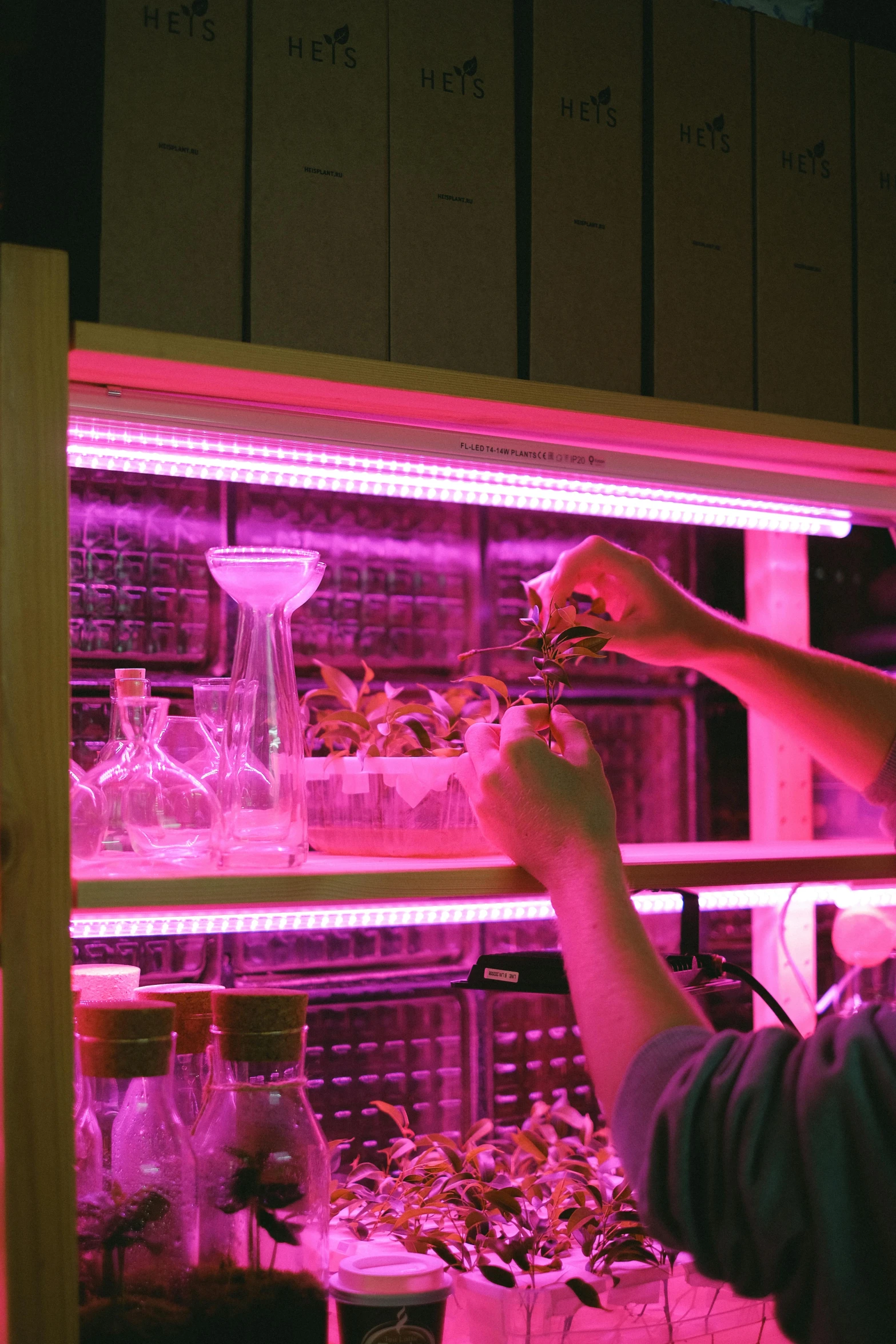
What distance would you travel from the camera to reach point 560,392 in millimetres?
1196

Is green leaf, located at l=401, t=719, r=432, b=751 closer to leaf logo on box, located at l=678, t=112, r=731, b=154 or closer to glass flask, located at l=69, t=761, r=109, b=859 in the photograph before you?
glass flask, located at l=69, t=761, r=109, b=859

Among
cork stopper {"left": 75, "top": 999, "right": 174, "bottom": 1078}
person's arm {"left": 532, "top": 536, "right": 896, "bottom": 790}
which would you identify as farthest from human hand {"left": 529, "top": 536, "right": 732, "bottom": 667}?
cork stopper {"left": 75, "top": 999, "right": 174, "bottom": 1078}

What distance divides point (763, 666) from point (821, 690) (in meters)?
0.07

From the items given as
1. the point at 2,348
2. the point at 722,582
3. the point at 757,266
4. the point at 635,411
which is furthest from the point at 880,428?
the point at 2,348

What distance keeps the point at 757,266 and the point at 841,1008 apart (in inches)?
43.4

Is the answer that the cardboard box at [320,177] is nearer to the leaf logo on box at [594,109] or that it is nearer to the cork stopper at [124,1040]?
the leaf logo on box at [594,109]

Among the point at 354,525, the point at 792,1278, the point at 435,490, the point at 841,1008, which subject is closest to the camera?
the point at 792,1278

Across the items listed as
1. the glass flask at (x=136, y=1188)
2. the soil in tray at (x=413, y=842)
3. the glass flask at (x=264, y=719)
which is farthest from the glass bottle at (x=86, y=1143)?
the soil in tray at (x=413, y=842)

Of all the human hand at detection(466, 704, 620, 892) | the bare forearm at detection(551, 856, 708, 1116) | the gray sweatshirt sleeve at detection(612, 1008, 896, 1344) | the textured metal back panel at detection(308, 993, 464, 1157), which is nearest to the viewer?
the gray sweatshirt sleeve at detection(612, 1008, 896, 1344)

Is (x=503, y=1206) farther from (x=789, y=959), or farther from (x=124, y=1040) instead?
(x=789, y=959)

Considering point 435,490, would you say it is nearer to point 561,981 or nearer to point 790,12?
point 561,981

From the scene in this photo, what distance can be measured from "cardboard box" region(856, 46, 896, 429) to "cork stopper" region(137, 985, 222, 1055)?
0.99 metres

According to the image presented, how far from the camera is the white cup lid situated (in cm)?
113

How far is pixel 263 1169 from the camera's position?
1.10 m
